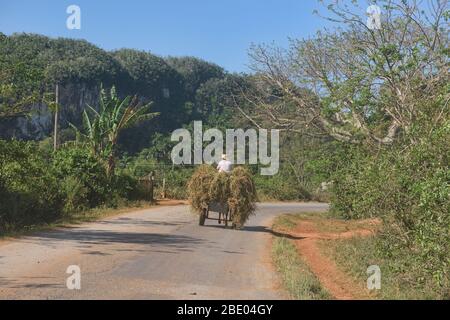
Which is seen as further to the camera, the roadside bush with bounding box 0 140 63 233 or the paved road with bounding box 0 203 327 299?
the roadside bush with bounding box 0 140 63 233

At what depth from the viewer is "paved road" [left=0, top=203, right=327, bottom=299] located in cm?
805

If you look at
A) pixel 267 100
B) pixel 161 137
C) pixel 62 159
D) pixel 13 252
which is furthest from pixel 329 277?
pixel 161 137

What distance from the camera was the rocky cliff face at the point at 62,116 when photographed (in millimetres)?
54153

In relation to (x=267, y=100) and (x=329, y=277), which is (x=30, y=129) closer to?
(x=267, y=100)

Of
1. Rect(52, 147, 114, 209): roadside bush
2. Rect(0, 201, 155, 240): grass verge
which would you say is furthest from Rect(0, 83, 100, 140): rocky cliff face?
Rect(0, 201, 155, 240): grass verge

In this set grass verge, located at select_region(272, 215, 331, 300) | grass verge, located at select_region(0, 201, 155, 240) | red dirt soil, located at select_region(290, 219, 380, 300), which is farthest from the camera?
grass verge, located at select_region(0, 201, 155, 240)

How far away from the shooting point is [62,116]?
62.4 metres

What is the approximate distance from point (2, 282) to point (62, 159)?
59.4ft

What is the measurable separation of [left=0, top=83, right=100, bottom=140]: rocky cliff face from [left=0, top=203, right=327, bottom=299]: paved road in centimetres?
4005

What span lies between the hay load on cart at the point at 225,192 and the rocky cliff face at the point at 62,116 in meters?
38.2

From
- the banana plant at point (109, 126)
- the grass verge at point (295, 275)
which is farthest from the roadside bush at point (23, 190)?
the banana plant at point (109, 126)

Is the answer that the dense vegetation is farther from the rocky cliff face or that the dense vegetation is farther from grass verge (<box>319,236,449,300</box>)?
the rocky cliff face

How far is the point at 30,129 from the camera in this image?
56.2m
